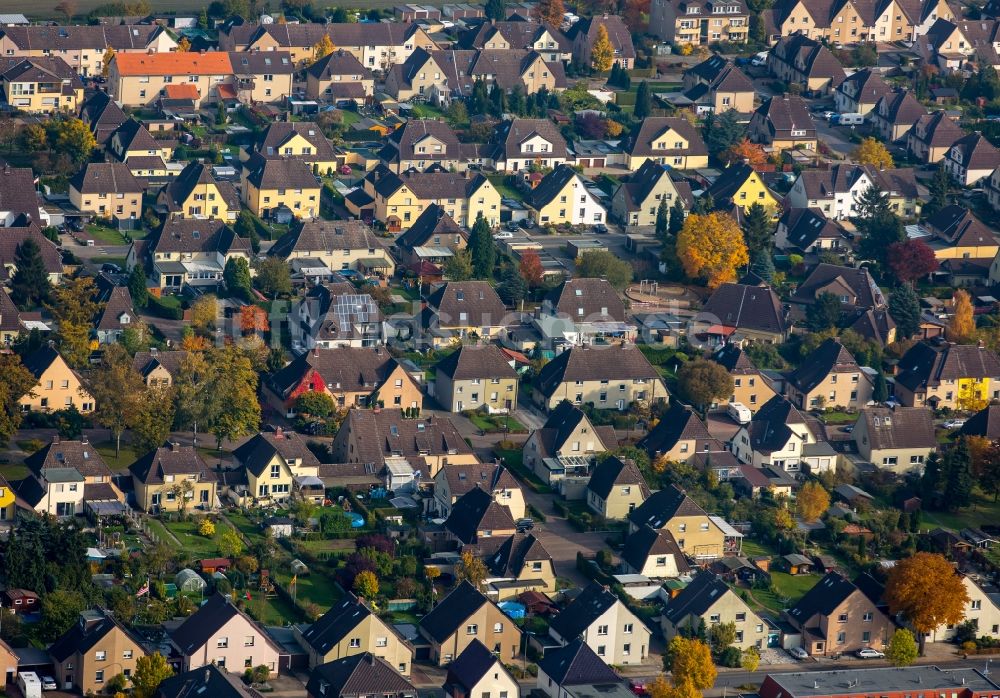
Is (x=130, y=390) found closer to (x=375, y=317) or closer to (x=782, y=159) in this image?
(x=375, y=317)

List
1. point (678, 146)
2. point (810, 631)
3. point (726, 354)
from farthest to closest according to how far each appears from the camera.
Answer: point (678, 146)
point (726, 354)
point (810, 631)

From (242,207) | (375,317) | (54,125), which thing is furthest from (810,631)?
(54,125)

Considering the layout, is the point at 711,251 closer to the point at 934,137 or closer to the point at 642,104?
the point at 934,137

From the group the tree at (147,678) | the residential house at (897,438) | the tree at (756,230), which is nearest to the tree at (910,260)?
the tree at (756,230)

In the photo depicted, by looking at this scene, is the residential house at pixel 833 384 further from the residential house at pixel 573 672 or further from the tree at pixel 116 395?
the residential house at pixel 573 672

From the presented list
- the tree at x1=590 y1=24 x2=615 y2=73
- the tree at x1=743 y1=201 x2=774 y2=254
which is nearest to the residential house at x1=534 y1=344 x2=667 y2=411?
the tree at x1=743 y1=201 x2=774 y2=254

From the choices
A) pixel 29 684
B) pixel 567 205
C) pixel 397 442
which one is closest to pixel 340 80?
pixel 567 205

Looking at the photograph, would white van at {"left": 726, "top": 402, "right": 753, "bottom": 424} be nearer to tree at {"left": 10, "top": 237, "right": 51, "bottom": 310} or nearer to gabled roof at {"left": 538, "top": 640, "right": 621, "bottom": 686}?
gabled roof at {"left": 538, "top": 640, "right": 621, "bottom": 686}
